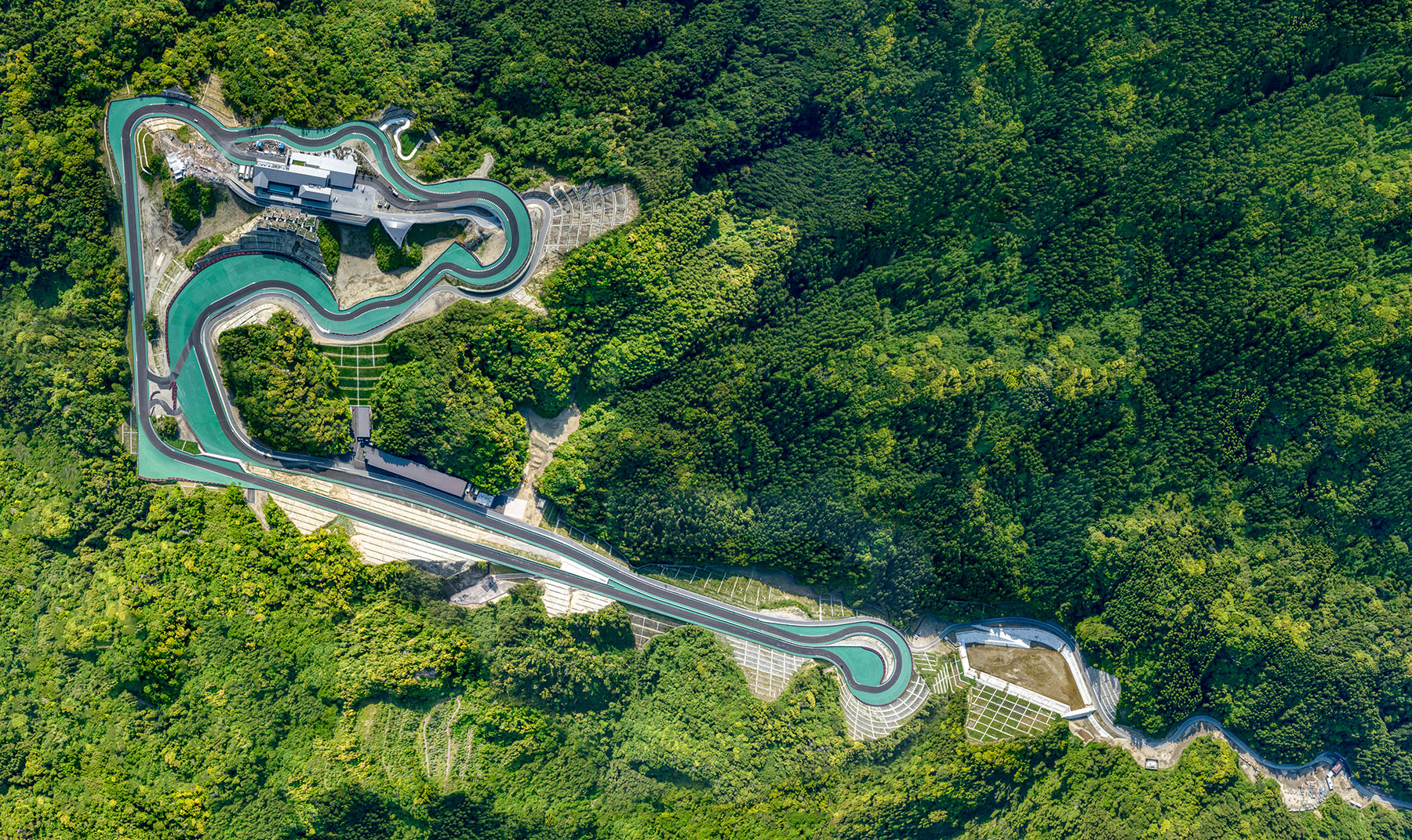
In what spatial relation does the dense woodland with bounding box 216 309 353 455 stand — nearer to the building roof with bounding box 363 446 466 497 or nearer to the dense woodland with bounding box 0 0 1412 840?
the building roof with bounding box 363 446 466 497

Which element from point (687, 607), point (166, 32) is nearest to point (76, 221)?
point (166, 32)

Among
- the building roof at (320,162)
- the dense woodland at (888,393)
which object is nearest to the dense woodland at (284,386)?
the dense woodland at (888,393)

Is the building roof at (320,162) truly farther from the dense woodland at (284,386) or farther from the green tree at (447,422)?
the green tree at (447,422)

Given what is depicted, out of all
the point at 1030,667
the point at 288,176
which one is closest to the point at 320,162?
the point at 288,176

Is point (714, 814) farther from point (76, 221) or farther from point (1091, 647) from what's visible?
point (76, 221)

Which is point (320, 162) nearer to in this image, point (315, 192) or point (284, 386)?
Answer: point (315, 192)

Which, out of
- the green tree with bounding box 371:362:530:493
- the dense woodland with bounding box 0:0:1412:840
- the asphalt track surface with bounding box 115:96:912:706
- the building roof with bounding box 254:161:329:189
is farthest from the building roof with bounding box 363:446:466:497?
the building roof with bounding box 254:161:329:189
